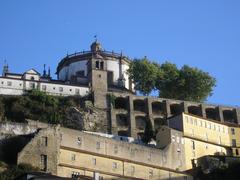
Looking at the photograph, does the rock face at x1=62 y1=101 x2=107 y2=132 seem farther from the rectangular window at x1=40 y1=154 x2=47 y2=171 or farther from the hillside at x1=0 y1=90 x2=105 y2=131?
the rectangular window at x1=40 y1=154 x2=47 y2=171

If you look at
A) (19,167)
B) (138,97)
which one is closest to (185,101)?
(138,97)

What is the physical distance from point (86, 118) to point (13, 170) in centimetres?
2943

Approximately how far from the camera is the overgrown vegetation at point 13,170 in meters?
62.4

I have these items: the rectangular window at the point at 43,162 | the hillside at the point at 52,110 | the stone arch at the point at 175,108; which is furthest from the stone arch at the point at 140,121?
the rectangular window at the point at 43,162

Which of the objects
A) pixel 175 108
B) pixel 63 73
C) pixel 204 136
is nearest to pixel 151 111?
pixel 175 108

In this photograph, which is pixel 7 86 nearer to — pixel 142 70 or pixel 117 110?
pixel 117 110

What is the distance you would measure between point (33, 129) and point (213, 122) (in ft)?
97.3

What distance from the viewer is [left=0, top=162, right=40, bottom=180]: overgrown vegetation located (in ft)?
205

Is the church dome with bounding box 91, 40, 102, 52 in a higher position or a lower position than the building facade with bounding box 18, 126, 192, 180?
higher

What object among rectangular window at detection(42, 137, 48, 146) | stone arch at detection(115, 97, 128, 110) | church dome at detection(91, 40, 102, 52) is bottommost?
rectangular window at detection(42, 137, 48, 146)

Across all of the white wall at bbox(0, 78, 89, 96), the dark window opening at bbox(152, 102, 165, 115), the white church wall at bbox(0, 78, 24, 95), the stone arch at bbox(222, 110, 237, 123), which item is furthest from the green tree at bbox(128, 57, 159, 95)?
the white church wall at bbox(0, 78, 24, 95)

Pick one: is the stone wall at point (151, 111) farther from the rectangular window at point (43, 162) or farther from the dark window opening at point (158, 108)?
the rectangular window at point (43, 162)

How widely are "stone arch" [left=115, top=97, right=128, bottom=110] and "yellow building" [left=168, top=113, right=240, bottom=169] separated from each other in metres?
10.5

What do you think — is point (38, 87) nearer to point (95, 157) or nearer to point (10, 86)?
point (10, 86)
